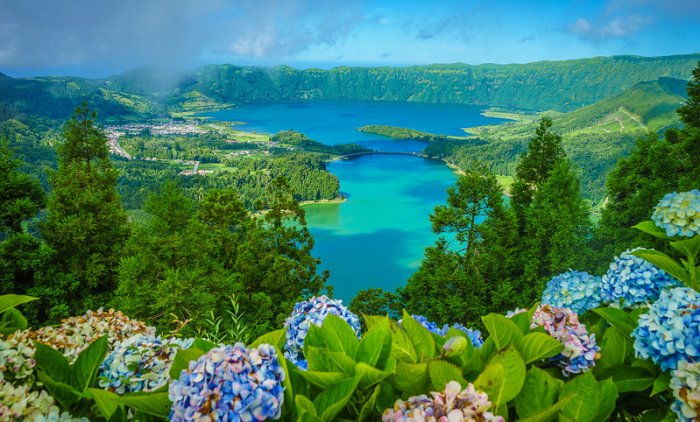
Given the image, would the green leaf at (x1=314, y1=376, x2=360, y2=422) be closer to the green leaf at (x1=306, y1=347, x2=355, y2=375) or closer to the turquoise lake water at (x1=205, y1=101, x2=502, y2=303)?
the green leaf at (x1=306, y1=347, x2=355, y2=375)

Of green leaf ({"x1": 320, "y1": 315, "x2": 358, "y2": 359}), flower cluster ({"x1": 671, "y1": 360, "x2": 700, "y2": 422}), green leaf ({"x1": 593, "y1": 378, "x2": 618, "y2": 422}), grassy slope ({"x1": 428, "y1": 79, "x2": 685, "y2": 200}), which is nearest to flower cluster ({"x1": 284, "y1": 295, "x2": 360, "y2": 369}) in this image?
green leaf ({"x1": 320, "y1": 315, "x2": 358, "y2": 359})

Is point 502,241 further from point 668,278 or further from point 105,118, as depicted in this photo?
point 105,118

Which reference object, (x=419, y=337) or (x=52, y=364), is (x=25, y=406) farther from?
(x=419, y=337)

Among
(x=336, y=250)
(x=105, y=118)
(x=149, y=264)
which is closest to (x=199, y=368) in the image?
(x=149, y=264)

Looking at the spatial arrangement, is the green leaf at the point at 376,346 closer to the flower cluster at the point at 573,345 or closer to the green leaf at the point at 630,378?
the flower cluster at the point at 573,345

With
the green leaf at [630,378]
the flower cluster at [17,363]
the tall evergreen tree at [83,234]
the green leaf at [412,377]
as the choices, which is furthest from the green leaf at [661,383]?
the tall evergreen tree at [83,234]

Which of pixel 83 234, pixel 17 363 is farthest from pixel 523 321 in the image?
pixel 83 234
